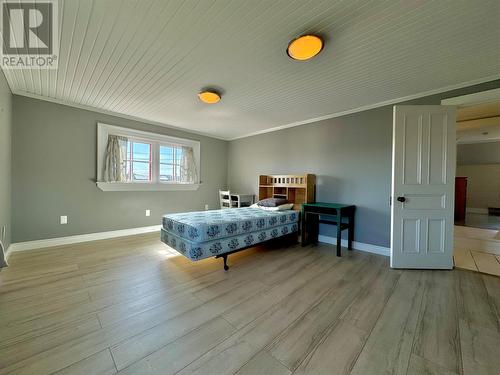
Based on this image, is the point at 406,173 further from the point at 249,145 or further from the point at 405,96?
the point at 249,145

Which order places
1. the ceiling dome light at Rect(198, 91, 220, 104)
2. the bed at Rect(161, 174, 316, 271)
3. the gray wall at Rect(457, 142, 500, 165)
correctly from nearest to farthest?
the bed at Rect(161, 174, 316, 271) → the ceiling dome light at Rect(198, 91, 220, 104) → the gray wall at Rect(457, 142, 500, 165)

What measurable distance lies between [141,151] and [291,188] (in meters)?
3.22

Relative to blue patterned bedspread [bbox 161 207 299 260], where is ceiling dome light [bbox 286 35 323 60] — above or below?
above

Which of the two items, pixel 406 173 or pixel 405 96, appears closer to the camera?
pixel 406 173

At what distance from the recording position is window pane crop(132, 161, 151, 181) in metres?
4.06

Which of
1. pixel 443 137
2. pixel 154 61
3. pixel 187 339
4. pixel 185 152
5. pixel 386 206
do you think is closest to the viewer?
pixel 187 339

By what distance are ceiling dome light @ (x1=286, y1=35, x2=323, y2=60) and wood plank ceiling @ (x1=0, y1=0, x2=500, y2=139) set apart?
0.06m

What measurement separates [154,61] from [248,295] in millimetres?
2583

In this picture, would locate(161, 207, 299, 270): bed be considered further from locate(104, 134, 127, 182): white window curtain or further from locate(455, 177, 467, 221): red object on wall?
locate(455, 177, 467, 221): red object on wall

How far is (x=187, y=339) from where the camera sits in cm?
135

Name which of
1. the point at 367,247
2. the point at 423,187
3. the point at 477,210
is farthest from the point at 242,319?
the point at 477,210

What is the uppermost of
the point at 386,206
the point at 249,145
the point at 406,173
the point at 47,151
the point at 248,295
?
the point at 249,145

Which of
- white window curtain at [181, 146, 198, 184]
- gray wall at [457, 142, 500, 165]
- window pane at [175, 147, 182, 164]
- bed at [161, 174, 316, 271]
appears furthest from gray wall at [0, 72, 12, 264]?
gray wall at [457, 142, 500, 165]

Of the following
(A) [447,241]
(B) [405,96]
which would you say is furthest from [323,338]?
(B) [405,96]
